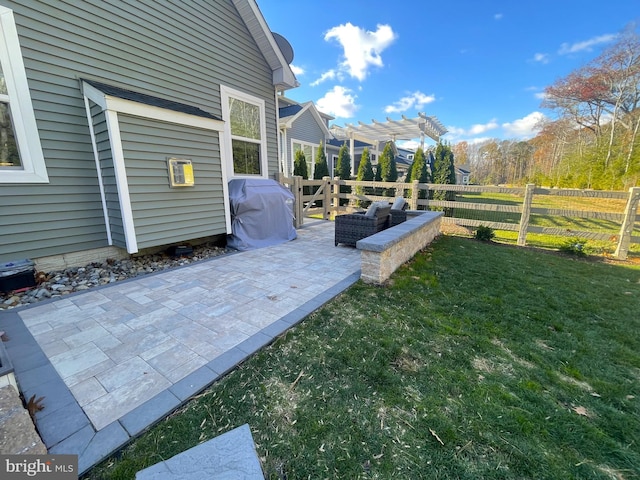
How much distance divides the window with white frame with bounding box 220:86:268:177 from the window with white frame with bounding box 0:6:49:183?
9.33ft

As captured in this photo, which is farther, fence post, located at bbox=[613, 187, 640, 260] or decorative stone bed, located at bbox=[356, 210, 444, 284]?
fence post, located at bbox=[613, 187, 640, 260]

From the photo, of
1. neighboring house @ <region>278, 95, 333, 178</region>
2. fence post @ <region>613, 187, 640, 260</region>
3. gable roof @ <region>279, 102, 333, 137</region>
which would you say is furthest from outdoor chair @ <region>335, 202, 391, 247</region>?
gable roof @ <region>279, 102, 333, 137</region>

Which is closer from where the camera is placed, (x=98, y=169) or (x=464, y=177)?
(x=98, y=169)

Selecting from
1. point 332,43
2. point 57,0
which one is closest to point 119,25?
point 57,0

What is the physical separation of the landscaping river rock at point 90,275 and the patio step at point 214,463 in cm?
311

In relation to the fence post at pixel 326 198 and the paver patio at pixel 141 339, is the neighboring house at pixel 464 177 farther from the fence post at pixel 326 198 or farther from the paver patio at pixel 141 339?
the paver patio at pixel 141 339

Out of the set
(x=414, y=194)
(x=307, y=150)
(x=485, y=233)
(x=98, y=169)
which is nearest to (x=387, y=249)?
(x=485, y=233)

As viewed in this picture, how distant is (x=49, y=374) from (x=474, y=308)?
381 centimetres

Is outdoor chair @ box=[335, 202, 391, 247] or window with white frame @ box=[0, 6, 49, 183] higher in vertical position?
window with white frame @ box=[0, 6, 49, 183]

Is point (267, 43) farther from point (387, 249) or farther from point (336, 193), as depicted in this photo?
point (387, 249)

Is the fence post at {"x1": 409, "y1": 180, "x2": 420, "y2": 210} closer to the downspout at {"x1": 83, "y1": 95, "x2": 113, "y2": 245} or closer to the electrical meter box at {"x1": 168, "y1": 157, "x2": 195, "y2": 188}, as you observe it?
the electrical meter box at {"x1": 168, "y1": 157, "x2": 195, "y2": 188}

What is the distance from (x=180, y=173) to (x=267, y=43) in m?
3.70

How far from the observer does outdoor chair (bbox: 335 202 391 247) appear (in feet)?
16.3

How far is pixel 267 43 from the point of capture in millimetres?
5789
